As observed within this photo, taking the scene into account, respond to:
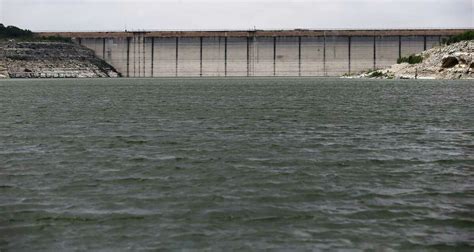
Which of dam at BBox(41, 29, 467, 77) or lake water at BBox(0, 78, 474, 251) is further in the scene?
dam at BBox(41, 29, 467, 77)

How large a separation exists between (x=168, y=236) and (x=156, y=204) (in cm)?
256

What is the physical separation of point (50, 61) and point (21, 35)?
95.4ft

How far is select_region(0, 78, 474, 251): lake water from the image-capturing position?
1166cm

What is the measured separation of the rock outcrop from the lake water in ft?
262

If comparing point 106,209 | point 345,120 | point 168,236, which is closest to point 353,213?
point 168,236

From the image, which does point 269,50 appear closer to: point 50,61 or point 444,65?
point 444,65

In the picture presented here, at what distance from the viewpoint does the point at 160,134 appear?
27016mm

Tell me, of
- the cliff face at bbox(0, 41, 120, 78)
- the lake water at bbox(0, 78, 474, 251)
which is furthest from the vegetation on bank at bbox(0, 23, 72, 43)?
the lake water at bbox(0, 78, 474, 251)

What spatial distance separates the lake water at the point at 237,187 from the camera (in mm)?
11664

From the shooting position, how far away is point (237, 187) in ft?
51.8

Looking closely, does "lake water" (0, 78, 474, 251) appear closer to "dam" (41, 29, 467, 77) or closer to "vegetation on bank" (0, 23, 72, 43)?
"dam" (41, 29, 467, 77)

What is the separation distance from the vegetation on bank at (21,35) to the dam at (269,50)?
2218cm

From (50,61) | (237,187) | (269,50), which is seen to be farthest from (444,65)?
(237,187)

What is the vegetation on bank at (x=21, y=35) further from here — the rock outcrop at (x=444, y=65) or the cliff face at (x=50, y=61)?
the rock outcrop at (x=444, y=65)
